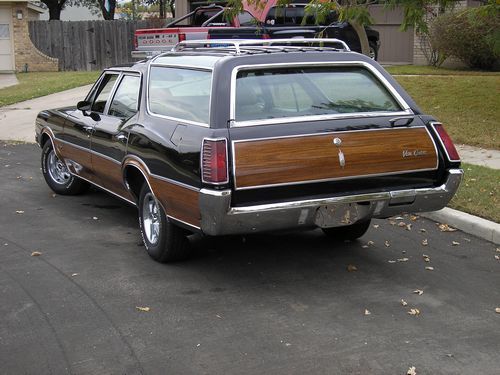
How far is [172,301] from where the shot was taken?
192 inches

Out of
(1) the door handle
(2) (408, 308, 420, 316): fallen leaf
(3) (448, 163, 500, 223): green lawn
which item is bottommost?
(2) (408, 308, 420, 316): fallen leaf

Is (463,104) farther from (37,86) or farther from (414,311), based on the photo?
(37,86)

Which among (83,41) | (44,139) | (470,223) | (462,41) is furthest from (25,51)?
(470,223)

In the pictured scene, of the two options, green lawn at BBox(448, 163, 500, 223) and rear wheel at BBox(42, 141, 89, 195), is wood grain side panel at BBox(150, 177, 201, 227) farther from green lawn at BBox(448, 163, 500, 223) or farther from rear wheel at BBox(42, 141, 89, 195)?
green lawn at BBox(448, 163, 500, 223)

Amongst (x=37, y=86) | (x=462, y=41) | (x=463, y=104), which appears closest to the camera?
(x=463, y=104)

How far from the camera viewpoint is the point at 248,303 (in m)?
4.84

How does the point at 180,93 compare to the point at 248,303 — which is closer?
the point at 248,303

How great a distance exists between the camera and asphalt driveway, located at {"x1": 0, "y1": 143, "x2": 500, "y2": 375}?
13.1ft

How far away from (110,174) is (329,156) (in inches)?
96.1

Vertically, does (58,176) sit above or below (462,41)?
below

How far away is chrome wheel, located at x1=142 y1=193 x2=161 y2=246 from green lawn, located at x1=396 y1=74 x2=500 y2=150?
6.26 meters

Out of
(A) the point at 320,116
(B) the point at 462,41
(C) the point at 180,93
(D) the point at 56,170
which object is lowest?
(D) the point at 56,170

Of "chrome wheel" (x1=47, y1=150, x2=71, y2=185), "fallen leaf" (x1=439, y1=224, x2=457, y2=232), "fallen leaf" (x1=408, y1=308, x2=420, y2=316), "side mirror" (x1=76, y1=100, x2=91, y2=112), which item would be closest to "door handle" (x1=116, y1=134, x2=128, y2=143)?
"side mirror" (x1=76, y1=100, x2=91, y2=112)

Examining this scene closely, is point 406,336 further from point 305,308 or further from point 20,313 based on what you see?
point 20,313
